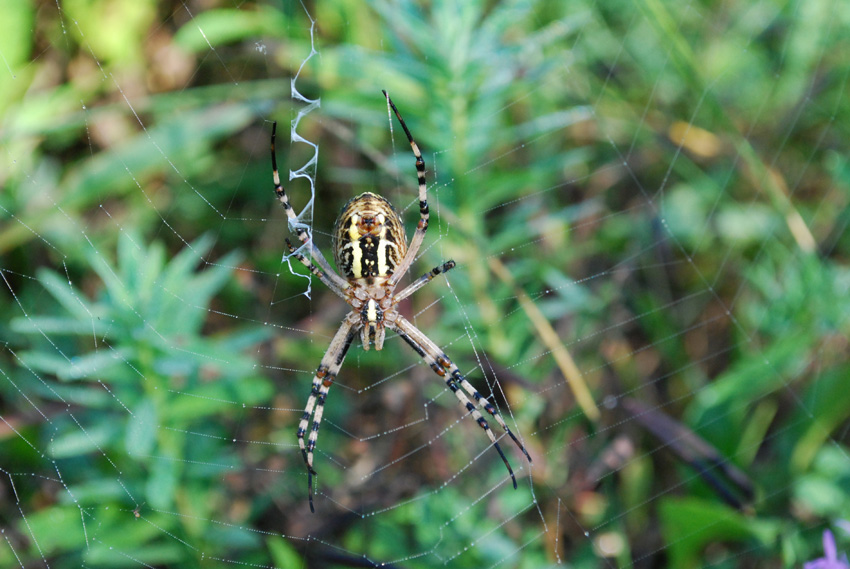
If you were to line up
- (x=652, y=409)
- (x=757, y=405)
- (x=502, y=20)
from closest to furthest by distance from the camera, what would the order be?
1. (x=502, y=20)
2. (x=652, y=409)
3. (x=757, y=405)

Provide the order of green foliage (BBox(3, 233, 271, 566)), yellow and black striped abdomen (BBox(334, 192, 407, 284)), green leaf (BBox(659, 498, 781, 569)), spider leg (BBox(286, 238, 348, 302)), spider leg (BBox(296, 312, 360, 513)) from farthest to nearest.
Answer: spider leg (BBox(296, 312, 360, 513)) < green leaf (BBox(659, 498, 781, 569)) < spider leg (BBox(286, 238, 348, 302)) < yellow and black striped abdomen (BBox(334, 192, 407, 284)) < green foliage (BBox(3, 233, 271, 566))

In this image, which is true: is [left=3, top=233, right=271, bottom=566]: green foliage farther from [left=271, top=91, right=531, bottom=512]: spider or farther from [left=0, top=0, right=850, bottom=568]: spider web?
[left=271, top=91, right=531, bottom=512]: spider

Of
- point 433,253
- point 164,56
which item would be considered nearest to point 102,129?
point 164,56

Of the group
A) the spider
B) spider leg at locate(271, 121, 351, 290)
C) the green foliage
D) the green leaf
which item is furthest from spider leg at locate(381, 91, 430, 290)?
the green leaf

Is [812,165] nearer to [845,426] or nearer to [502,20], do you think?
[845,426]

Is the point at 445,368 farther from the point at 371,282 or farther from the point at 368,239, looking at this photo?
the point at 368,239

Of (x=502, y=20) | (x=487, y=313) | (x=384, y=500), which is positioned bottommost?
(x=384, y=500)

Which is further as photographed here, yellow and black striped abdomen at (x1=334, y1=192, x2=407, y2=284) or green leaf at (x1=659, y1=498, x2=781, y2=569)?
green leaf at (x1=659, y1=498, x2=781, y2=569)

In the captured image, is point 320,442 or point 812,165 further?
point 812,165
